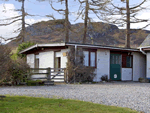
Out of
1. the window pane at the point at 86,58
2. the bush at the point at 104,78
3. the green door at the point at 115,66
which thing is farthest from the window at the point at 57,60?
the green door at the point at 115,66

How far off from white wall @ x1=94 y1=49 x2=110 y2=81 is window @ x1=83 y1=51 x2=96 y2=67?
0.39 m

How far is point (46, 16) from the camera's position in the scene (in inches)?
915

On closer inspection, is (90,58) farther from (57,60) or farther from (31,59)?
(31,59)

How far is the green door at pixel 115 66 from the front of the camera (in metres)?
17.5

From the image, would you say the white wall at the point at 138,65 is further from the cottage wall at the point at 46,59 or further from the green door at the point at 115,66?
the cottage wall at the point at 46,59

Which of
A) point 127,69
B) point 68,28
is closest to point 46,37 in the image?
point 68,28

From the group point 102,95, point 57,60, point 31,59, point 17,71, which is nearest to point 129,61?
point 57,60

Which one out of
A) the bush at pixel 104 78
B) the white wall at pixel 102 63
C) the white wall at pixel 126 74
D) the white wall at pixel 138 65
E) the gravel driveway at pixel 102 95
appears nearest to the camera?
the gravel driveway at pixel 102 95

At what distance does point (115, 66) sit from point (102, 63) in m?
1.54

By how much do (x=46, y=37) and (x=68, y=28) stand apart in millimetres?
49837

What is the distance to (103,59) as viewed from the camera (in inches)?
663

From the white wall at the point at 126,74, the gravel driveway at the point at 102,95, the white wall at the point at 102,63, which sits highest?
the white wall at the point at 102,63

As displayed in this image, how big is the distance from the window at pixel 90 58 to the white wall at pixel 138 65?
4490 mm

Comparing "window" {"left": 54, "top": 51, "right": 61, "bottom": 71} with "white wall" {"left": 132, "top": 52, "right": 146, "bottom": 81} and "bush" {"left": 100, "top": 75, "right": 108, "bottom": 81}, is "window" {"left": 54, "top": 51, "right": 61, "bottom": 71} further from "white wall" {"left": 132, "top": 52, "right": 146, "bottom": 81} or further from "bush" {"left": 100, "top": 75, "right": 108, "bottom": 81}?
"white wall" {"left": 132, "top": 52, "right": 146, "bottom": 81}
